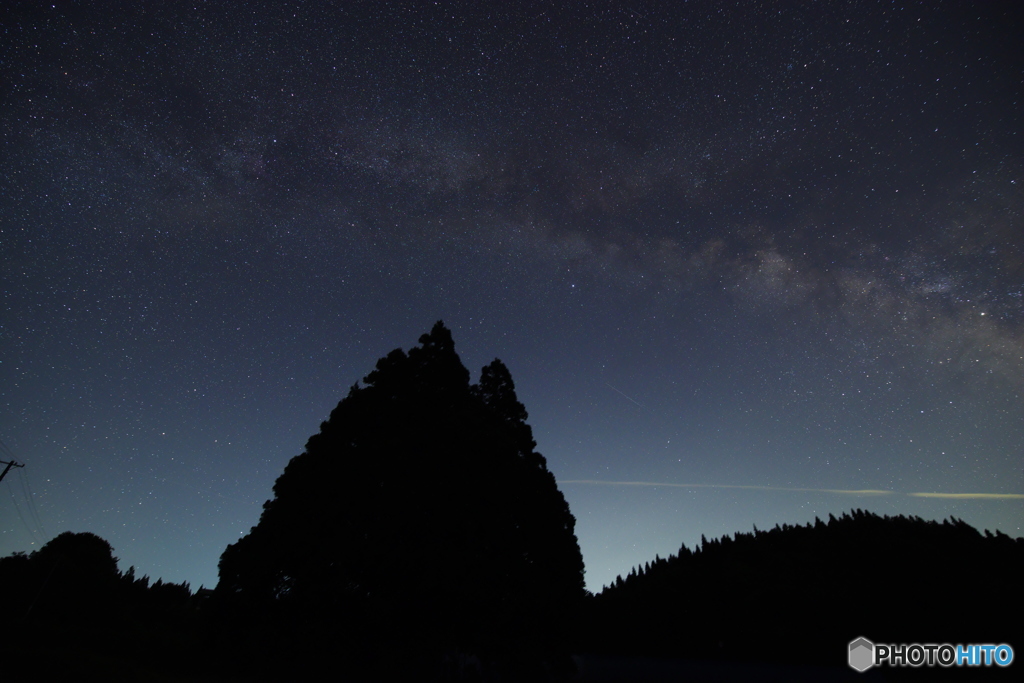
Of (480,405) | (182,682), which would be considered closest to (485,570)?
(480,405)

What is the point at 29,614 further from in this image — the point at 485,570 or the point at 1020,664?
the point at 1020,664

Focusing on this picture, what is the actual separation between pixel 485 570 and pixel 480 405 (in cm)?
547

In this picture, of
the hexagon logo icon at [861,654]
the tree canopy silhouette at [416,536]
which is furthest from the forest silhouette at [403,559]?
the hexagon logo icon at [861,654]

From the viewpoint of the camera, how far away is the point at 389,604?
1185cm

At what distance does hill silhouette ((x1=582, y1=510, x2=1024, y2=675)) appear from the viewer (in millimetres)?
28969

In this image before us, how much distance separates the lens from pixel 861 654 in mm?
27906

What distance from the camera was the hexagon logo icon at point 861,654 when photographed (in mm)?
26031

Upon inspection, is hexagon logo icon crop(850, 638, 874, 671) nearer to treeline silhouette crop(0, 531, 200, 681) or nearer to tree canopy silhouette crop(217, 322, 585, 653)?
tree canopy silhouette crop(217, 322, 585, 653)

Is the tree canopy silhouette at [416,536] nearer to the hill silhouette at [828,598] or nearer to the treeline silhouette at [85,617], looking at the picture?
the treeline silhouette at [85,617]

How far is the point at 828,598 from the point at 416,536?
3294cm

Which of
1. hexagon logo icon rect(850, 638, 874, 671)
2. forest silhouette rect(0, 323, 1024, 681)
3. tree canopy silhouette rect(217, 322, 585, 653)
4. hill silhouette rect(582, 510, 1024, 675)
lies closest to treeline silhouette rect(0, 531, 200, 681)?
forest silhouette rect(0, 323, 1024, 681)

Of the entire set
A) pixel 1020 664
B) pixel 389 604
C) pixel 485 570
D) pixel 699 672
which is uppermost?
pixel 485 570

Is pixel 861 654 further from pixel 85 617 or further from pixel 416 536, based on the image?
pixel 85 617

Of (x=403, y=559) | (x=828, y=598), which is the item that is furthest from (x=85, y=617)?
(x=828, y=598)
